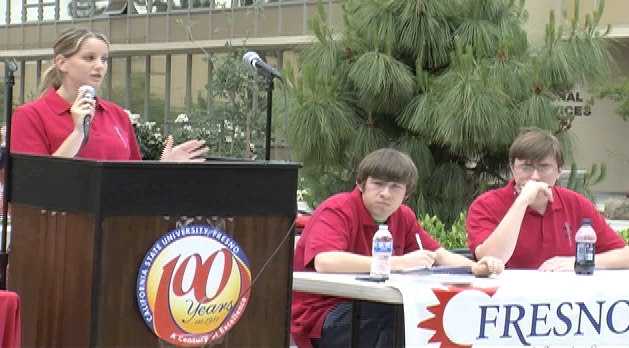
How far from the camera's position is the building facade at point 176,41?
34750 millimetres

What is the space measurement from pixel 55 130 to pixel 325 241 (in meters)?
1.23

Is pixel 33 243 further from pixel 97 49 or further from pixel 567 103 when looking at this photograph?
pixel 567 103

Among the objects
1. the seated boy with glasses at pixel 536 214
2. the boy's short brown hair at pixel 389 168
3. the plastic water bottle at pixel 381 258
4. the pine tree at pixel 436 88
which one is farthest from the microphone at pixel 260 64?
the pine tree at pixel 436 88

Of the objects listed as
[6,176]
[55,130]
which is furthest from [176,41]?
[6,176]

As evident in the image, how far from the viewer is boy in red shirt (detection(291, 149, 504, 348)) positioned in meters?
5.04

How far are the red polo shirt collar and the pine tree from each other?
14.7 ft

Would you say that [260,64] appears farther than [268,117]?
Yes

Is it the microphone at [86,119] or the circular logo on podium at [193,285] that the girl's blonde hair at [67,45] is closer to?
the microphone at [86,119]

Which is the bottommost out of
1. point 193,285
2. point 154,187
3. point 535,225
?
point 193,285

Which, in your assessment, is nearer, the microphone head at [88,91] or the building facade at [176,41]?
the microphone head at [88,91]

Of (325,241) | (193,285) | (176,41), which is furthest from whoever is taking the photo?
(176,41)

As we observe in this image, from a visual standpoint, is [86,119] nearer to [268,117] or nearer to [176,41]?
[268,117]

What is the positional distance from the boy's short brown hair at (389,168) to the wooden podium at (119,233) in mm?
1075

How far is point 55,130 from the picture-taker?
452 centimetres
